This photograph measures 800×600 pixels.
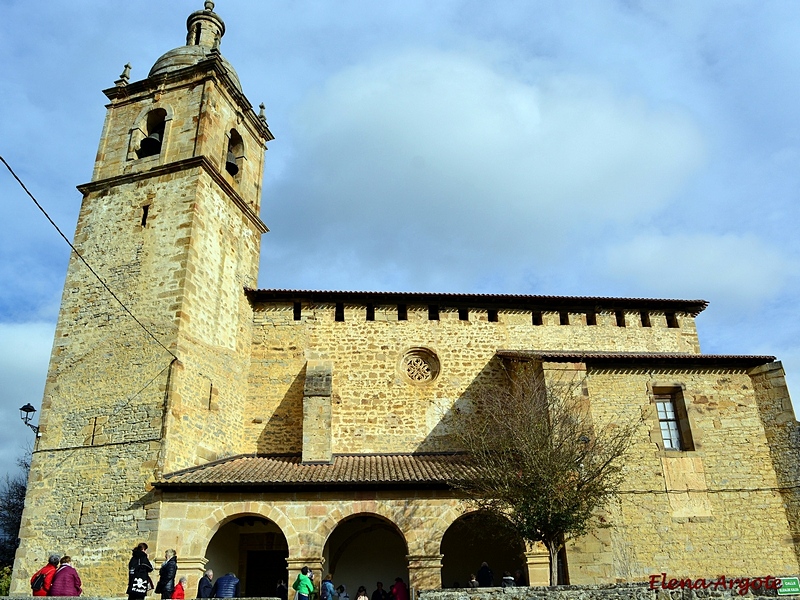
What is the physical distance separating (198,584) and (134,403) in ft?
14.9

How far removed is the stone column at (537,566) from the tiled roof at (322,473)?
2.36m

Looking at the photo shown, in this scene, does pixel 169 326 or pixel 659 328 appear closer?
pixel 169 326

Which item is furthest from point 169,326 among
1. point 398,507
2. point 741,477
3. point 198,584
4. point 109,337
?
point 741,477

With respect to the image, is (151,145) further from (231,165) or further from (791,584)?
(791,584)

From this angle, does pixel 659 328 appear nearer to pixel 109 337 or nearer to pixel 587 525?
pixel 587 525

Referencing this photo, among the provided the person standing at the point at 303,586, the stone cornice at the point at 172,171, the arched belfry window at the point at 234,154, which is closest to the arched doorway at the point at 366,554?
the person standing at the point at 303,586

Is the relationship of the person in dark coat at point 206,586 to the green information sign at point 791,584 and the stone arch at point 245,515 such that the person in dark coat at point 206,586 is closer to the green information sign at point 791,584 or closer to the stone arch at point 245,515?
the stone arch at point 245,515

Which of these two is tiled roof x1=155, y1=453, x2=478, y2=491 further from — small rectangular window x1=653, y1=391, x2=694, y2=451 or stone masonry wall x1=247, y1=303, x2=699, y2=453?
small rectangular window x1=653, y1=391, x2=694, y2=451

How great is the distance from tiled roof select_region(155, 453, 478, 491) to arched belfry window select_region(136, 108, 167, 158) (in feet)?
33.3

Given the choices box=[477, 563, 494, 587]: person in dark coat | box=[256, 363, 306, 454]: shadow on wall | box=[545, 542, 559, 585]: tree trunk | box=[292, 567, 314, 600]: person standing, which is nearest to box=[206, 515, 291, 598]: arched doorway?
box=[256, 363, 306, 454]: shadow on wall

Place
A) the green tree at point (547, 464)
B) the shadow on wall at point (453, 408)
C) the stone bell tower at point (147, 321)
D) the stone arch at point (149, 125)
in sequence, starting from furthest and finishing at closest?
the stone arch at point (149, 125) < the shadow on wall at point (453, 408) < the stone bell tower at point (147, 321) < the green tree at point (547, 464)

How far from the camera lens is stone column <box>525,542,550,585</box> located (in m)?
14.3

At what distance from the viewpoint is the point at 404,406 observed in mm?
18672

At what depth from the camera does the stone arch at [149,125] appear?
64.6 ft
